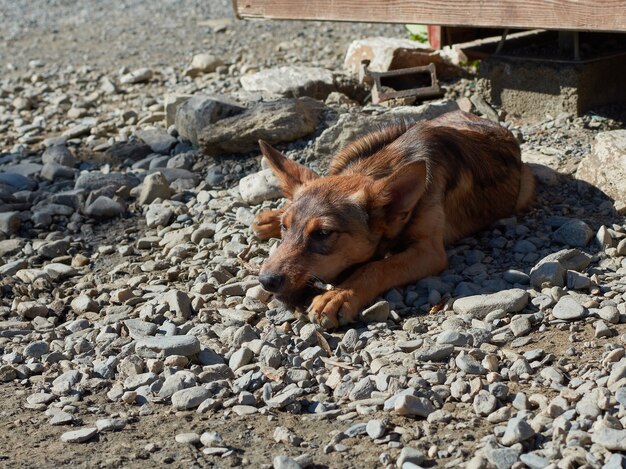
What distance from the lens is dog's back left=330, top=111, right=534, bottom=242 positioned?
6344 millimetres

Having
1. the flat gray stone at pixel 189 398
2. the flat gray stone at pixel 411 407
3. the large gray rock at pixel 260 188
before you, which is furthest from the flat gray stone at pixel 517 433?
the large gray rock at pixel 260 188

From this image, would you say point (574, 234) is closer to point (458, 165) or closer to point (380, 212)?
point (458, 165)

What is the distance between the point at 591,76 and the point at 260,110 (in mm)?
2930

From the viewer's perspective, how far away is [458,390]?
4512mm

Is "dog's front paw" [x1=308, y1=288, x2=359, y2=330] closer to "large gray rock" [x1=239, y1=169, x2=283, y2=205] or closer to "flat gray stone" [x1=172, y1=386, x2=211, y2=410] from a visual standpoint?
"flat gray stone" [x1=172, y1=386, x2=211, y2=410]

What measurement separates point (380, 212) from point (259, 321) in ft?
3.32

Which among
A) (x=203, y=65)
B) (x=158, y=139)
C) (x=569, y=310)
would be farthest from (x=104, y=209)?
(x=203, y=65)

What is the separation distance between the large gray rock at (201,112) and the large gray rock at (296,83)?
2.38 feet

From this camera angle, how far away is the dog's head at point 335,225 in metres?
5.57

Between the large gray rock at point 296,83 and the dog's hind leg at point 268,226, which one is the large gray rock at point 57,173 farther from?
the dog's hind leg at point 268,226

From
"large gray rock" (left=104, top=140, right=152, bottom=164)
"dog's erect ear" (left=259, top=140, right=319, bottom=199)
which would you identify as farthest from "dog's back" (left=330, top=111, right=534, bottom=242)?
"large gray rock" (left=104, top=140, right=152, bottom=164)

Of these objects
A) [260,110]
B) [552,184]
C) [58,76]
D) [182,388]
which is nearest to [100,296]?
[182,388]

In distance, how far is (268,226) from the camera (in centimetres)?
679

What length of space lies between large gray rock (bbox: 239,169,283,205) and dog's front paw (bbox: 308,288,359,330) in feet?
7.00
